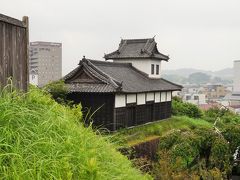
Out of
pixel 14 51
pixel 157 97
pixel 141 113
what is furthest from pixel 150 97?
pixel 14 51

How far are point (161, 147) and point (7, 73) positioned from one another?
8.20 m

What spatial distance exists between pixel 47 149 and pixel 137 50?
24850 mm

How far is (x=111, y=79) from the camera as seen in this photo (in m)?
19.4

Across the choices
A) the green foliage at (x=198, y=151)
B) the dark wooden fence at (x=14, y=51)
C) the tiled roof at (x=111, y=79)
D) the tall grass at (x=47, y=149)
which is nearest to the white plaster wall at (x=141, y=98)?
the tiled roof at (x=111, y=79)

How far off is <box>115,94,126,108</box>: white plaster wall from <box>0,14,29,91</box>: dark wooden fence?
13.9 metres

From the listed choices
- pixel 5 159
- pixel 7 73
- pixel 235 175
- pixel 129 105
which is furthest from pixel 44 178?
pixel 129 105

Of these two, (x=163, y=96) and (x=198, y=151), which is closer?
(x=198, y=151)

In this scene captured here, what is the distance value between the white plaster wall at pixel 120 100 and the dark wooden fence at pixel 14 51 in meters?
13.9

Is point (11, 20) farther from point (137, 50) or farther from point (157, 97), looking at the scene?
point (137, 50)

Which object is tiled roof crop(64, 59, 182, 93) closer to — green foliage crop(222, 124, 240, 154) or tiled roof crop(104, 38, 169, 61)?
tiled roof crop(104, 38, 169, 61)

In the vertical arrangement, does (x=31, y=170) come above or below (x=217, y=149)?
Result: above

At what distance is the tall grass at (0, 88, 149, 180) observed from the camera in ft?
10.9

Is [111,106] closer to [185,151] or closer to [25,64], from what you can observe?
[185,151]

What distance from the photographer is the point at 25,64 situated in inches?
230
